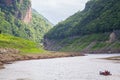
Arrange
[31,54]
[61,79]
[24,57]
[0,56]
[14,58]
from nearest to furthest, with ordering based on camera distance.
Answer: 1. [61,79]
2. [0,56]
3. [14,58]
4. [24,57]
5. [31,54]

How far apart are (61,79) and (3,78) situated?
14.2 meters

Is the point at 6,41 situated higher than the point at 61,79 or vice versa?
the point at 6,41

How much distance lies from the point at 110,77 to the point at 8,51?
94897 mm

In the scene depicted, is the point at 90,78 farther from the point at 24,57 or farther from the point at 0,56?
the point at 24,57

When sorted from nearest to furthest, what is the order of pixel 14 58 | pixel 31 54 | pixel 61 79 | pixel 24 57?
pixel 61 79 → pixel 14 58 → pixel 24 57 → pixel 31 54

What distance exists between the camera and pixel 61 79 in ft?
277

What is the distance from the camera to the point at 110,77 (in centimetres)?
8819

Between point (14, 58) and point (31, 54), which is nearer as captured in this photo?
point (14, 58)

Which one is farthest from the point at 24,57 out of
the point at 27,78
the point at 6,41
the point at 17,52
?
the point at 27,78

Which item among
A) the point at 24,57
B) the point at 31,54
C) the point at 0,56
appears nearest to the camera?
the point at 0,56

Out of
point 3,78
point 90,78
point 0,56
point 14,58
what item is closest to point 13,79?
point 3,78

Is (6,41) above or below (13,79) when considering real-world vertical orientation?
above

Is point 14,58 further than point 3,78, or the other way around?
point 14,58

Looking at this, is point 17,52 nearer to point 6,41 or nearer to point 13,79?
point 6,41
